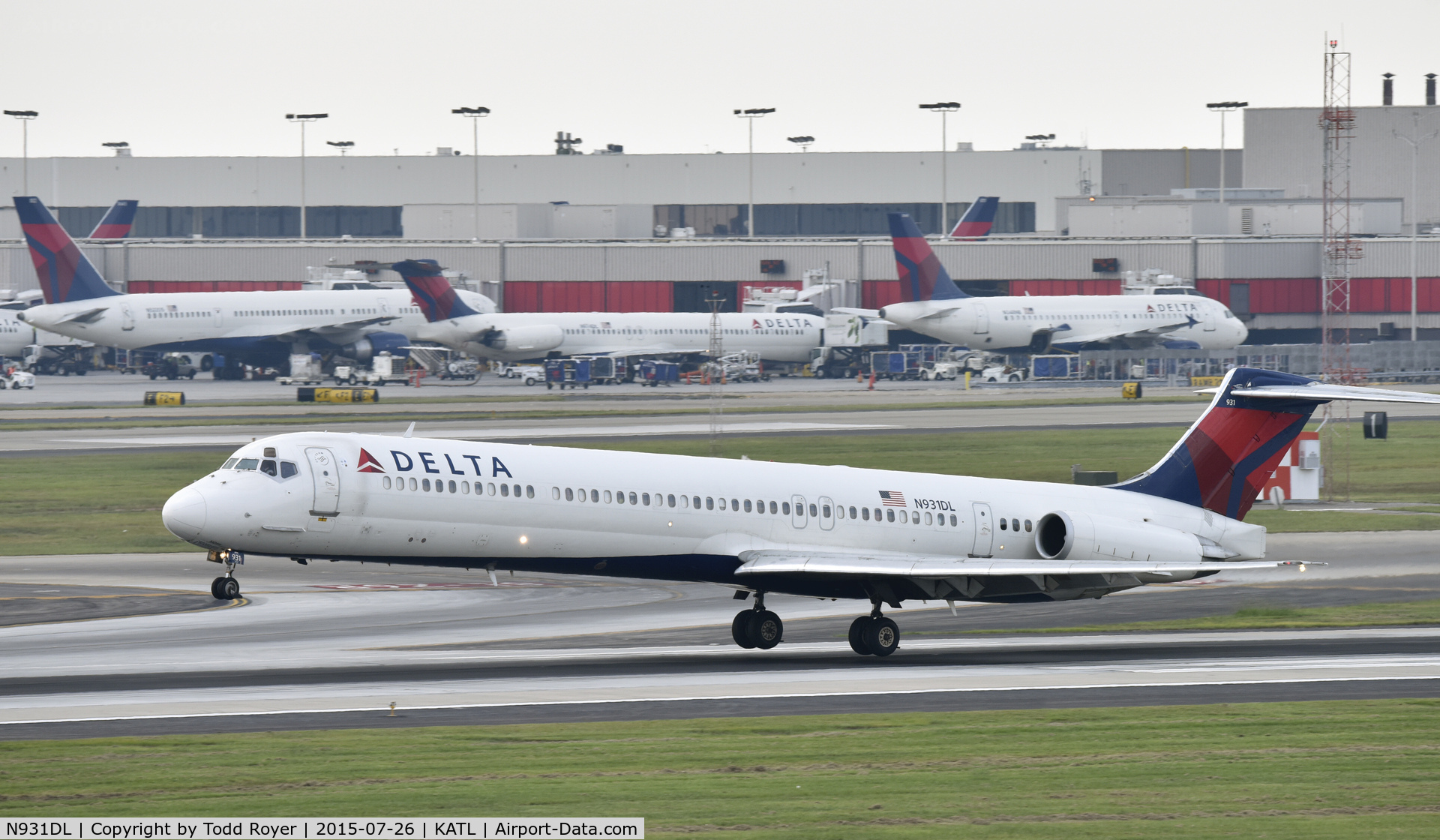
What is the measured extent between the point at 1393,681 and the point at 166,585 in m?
28.5

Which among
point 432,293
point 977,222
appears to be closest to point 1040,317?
point 977,222

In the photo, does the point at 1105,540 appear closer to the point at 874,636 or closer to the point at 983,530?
the point at 983,530

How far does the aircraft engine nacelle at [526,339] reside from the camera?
117562 mm

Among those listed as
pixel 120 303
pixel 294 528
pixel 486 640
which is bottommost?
pixel 486 640

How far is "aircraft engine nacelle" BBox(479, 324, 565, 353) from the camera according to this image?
386ft

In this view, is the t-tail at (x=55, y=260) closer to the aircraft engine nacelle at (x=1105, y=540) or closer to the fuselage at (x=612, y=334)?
the fuselage at (x=612, y=334)

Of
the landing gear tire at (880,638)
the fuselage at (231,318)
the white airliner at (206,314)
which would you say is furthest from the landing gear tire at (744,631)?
the fuselage at (231,318)

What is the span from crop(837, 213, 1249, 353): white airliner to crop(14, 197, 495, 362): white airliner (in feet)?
99.0

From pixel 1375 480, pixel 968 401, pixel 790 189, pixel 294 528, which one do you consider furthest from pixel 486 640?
pixel 790 189

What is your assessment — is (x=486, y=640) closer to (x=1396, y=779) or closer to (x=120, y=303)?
(x=1396, y=779)

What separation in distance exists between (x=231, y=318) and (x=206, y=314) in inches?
69.3

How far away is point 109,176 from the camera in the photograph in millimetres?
187375
